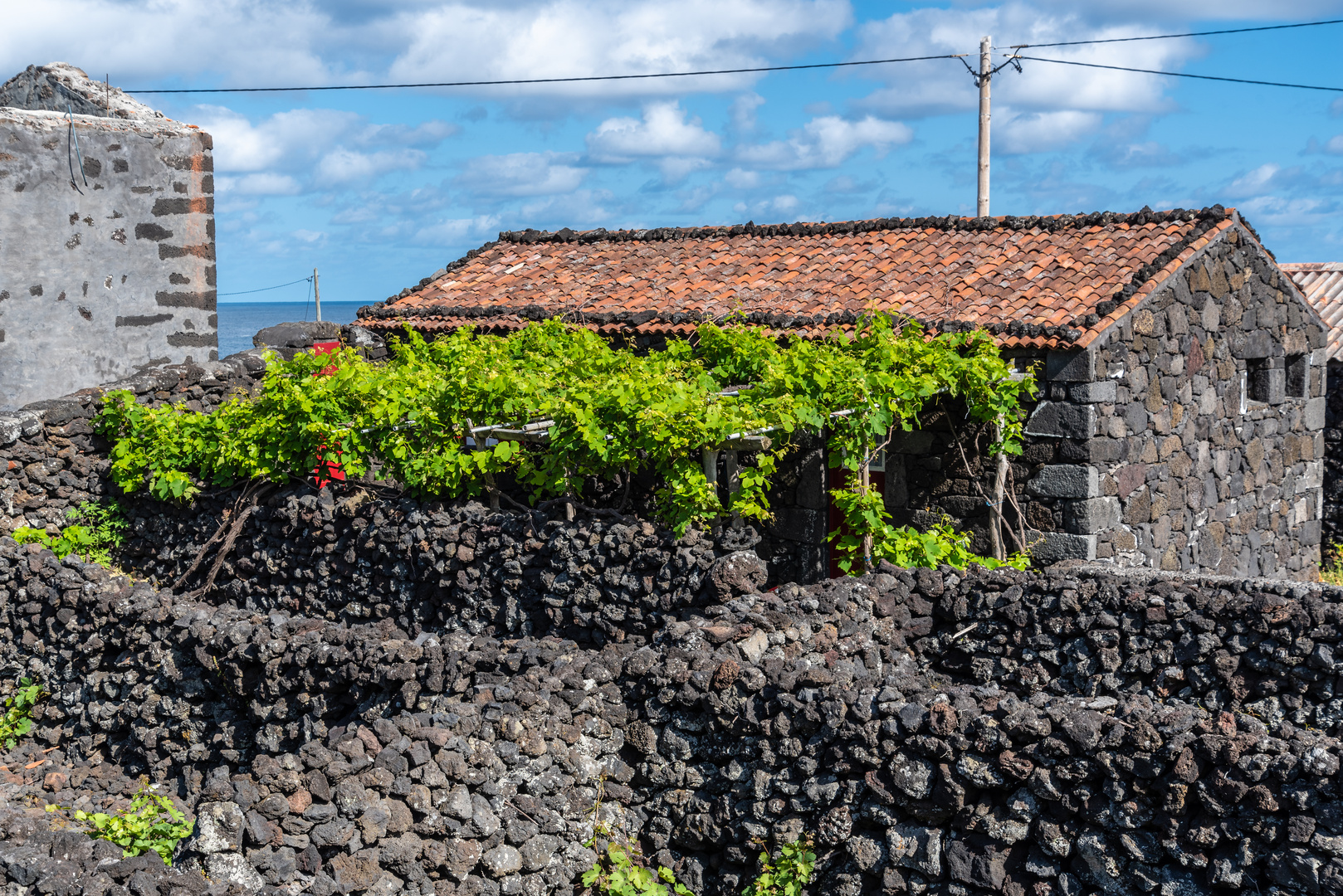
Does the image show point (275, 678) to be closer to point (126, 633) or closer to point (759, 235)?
point (126, 633)

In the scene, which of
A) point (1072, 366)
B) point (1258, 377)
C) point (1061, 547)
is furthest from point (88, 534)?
point (1258, 377)

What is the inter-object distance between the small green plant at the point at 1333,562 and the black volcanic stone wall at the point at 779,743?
9.60 meters

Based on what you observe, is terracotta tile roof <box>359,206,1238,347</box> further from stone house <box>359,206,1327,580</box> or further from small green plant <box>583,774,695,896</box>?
small green plant <box>583,774,695,896</box>

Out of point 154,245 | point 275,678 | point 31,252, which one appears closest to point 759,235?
point 154,245

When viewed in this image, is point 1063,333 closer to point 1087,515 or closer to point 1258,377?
point 1087,515

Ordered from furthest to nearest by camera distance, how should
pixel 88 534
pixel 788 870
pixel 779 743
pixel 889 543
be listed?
pixel 88 534 < pixel 889 543 < pixel 779 743 < pixel 788 870

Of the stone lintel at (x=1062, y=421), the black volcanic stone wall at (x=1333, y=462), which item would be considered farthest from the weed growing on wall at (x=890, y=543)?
the black volcanic stone wall at (x=1333, y=462)

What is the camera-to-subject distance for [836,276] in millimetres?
14023

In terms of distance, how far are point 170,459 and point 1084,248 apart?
9964mm

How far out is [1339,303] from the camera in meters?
18.9

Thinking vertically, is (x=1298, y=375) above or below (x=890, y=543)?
above

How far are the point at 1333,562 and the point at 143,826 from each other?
16.8 metres

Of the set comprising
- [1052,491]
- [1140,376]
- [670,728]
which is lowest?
[670,728]

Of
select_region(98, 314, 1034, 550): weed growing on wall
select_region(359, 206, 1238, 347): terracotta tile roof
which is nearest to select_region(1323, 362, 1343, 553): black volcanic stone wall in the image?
select_region(359, 206, 1238, 347): terracotta tile roof
